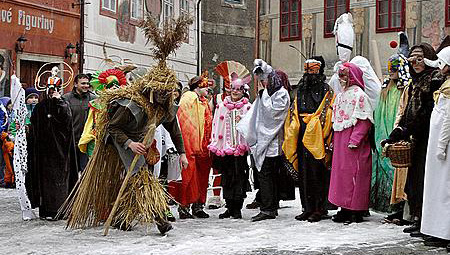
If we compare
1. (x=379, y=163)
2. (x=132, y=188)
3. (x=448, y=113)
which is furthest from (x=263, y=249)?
(x=379, y=163)

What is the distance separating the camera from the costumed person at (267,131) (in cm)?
916

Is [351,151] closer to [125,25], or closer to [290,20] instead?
[125,25]

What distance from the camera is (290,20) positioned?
2475 centimetres

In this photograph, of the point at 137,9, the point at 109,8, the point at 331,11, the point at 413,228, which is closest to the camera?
the point at 413,228

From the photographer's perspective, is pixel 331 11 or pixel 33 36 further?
pixel 331 11

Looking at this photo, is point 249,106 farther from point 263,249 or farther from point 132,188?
point 263,249

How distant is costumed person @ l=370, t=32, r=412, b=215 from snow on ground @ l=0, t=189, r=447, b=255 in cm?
25

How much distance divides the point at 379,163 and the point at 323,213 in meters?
0.90

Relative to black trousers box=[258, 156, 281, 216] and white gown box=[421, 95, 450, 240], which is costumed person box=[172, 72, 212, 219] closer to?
black trousers box=[258, 156, 281, 216]

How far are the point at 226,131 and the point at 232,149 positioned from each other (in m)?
0.26

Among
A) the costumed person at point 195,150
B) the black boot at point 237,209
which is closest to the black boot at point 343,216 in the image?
the black boot at point 237,209

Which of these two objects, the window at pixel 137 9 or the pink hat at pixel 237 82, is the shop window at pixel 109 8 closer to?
the window at pixel 137 9

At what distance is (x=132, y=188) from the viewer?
7.78 m

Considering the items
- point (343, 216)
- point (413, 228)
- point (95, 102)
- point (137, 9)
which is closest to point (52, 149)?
point (95, 102)
